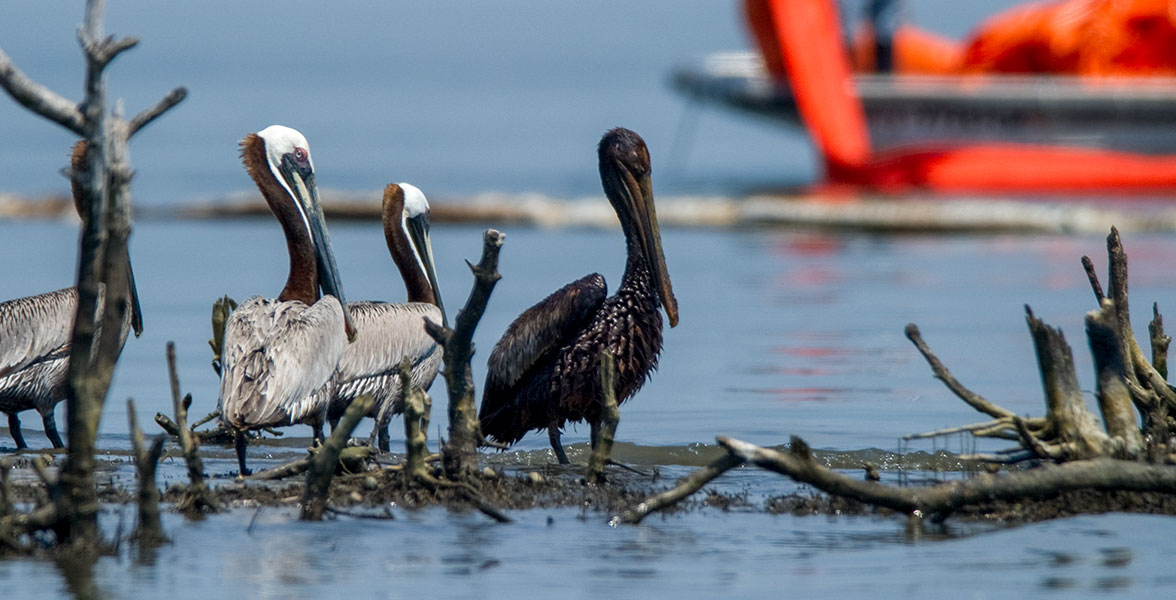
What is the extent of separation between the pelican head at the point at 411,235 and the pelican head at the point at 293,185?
0.39m

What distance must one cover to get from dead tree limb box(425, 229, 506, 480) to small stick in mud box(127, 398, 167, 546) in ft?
3.06

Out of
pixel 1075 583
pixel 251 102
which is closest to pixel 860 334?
pixel 1075 583

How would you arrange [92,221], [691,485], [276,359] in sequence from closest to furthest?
[92,221], [691,485], [276,359]

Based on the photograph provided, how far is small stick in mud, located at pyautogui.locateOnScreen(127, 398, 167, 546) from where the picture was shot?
186 inches

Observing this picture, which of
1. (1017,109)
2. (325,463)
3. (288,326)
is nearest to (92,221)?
(325,463)

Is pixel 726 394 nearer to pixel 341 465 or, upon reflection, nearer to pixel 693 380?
pixel 693 380

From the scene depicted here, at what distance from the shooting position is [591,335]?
6648 millimetres

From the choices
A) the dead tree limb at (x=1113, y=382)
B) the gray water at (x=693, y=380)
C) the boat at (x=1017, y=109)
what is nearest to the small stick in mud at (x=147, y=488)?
the gray water at (x=693, y=380)

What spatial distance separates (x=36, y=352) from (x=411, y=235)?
1.75 metres

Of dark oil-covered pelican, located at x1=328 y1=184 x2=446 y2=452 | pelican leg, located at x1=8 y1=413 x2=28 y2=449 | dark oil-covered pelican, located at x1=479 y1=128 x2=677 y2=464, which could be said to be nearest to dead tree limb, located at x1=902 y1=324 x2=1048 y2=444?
dark oil-covered pelican, located at x1=479 y1=128 x2=677 y2=464

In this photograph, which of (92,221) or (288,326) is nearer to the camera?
(92,221)

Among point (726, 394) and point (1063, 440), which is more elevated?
point (726, 394)

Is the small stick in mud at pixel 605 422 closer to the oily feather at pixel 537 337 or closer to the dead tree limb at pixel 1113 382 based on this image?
the oily feather at pixel 537 337

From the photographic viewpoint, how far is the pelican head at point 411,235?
7562 mm
